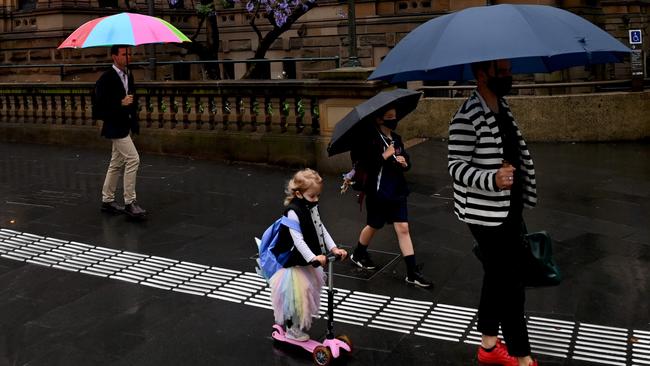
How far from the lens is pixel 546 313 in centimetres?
544

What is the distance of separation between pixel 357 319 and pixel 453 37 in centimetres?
242

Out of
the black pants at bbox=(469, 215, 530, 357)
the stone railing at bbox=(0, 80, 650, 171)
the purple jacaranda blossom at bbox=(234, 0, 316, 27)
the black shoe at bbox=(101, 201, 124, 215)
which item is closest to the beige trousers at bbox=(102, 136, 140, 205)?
the black shoe at bbox=(101, 201, 124, 215)

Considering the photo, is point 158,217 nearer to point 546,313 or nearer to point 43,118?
point 546,313

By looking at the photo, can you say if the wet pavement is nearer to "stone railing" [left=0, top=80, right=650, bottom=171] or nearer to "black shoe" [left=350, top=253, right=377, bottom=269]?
"black shoe" [left=350, top=253, right=377, bottom=269]

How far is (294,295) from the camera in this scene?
470cm

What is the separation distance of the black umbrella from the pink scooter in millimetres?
1552

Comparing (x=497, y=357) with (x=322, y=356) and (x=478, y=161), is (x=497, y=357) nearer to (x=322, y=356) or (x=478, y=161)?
(x=322, y=356)

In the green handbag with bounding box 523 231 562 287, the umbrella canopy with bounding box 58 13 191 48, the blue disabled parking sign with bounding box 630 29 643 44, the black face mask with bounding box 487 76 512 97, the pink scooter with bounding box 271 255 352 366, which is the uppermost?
the blue disabled parking sign with bounding box 630 29 643 44

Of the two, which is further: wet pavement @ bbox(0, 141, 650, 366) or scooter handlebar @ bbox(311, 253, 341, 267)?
wet pavement @ bbox(0, 141, 650, 366)

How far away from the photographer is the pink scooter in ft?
14.9

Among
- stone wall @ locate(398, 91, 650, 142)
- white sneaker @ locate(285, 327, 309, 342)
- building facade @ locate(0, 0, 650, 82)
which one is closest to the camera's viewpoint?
white sneaker @ locate(285, 327, 309, 342)

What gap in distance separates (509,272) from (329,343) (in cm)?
124

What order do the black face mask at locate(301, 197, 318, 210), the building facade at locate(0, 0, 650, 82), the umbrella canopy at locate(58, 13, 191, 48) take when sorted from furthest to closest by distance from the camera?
1. the building facade at locate(0, 0, 650, 82)
2. the umbrella canopy at locate(58, 13, 191, 48)
3. the black face mask at locate(301, 197, 318, 210)

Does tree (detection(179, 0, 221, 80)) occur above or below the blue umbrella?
above
